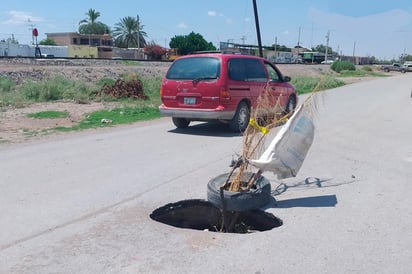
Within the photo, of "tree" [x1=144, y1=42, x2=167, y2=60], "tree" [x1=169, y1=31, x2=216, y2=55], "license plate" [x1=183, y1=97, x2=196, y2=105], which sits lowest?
"license plate" [x1=183, y1=97, x2=196, y2=105]

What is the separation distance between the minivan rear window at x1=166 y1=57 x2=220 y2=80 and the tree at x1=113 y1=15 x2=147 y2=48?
93795mm

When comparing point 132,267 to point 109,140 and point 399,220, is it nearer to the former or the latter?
point 399,220

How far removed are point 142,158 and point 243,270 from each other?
15.3 ft

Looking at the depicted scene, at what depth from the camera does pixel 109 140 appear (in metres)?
10.1

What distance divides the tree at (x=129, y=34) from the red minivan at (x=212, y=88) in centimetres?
9389

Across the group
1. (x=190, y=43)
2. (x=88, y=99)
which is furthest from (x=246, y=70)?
(x=190, y=43)

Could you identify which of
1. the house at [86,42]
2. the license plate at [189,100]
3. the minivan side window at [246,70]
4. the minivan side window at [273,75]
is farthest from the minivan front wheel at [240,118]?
the house at [86,42]

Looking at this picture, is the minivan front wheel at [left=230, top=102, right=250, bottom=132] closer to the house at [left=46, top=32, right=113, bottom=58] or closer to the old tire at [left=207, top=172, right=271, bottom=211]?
the old tire at [left=207, top=172, right=271, bottom=211]

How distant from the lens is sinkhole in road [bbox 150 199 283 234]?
16.8 feet

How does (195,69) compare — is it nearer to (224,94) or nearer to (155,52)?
(224,94)

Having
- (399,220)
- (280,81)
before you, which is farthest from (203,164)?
(280,81)

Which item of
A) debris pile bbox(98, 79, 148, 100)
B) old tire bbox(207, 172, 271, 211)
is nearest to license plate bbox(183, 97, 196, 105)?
old tire bbox(207, 172, 271, 211)

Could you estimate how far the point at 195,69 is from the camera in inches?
422

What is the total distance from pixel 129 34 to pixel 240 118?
100 m
